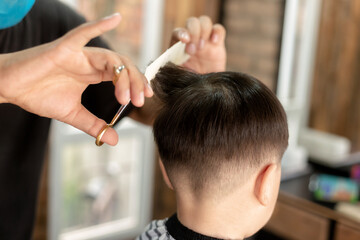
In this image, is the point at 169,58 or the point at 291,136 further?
the point at 291,136

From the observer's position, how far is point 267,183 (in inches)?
37.1

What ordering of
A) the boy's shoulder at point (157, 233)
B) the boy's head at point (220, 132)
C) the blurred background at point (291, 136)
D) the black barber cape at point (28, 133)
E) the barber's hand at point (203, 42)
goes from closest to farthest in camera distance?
the boy's head at point (220, 132), the boy's shoulder at point (157, 233), the barber's hand at point (203, 42), the black barber cape at point (28, 133), the blurred background at point (291, 136)

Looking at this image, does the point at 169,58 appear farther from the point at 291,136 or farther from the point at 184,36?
the point at 291,136

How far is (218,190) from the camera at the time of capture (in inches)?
38.0

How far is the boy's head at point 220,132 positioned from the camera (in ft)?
3.05

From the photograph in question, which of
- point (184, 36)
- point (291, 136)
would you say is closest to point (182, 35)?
point (184, 36)

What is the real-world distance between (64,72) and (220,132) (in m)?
0.35

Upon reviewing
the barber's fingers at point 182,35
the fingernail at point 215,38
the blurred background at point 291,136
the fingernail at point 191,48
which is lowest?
the blurred background at point 291,136

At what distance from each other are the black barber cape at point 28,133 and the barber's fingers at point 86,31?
63cm

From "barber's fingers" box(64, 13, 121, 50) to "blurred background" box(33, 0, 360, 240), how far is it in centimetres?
149

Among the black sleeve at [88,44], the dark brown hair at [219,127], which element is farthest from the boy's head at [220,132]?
the black sleeve at [88,44]

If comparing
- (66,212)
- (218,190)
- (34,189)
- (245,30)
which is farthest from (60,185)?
(218,190)

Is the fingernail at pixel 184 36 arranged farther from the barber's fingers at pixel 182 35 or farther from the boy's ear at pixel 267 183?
the boy's ear at pixel 267 183

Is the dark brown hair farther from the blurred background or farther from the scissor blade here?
the blurred background
